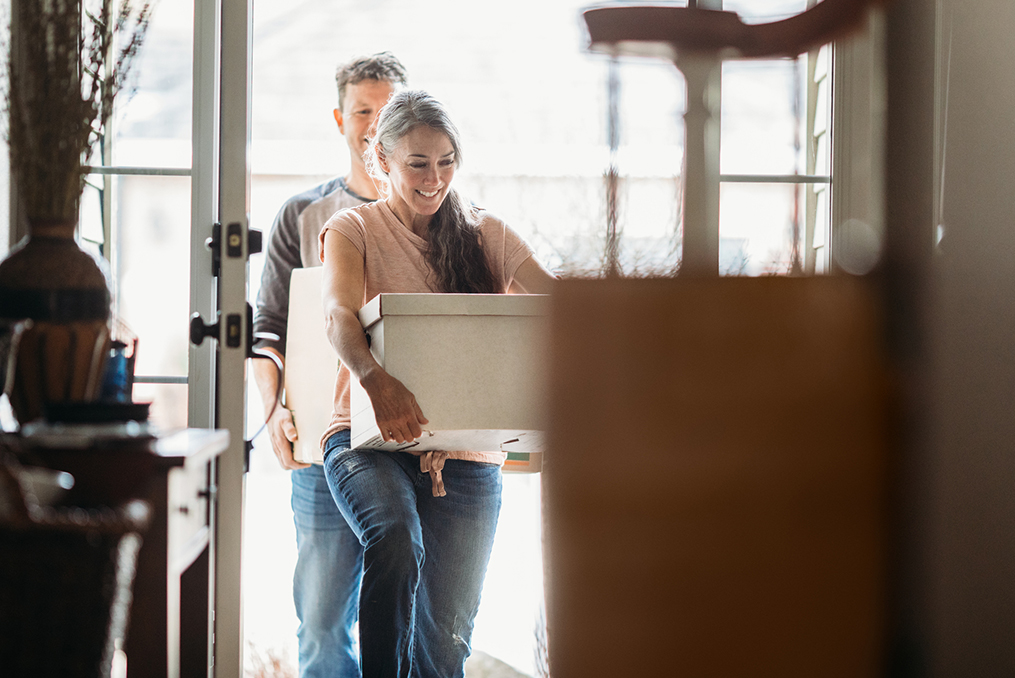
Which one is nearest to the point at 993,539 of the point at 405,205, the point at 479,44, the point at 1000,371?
the point at 1000,371

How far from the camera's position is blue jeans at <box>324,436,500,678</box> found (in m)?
1.24

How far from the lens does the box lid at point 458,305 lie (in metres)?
1.16

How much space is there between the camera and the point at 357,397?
4.24ft

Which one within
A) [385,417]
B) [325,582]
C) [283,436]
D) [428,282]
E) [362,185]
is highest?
[362,185]

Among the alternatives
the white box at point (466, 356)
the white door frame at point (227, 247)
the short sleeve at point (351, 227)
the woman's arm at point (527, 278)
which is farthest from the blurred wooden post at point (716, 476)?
the white door frame at point (227, 247)

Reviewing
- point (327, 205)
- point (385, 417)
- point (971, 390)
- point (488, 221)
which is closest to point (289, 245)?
point (327, 205)

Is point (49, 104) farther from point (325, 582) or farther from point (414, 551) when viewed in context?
point (325, 582)

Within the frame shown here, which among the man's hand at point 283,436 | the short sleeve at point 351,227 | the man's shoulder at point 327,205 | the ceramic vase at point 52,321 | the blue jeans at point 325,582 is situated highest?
the man's shoulder at point 327,205

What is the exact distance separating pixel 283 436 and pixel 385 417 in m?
0.59

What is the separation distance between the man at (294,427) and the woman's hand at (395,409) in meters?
0.47

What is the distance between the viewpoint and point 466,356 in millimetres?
1171

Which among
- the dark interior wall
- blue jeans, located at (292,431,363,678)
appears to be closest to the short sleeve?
blue jeans, located at (292,431,363,678)

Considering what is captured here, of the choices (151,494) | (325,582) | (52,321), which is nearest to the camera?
(151,494)

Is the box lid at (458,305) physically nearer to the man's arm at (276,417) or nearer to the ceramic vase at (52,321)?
the ceramic vase at (52,321)
